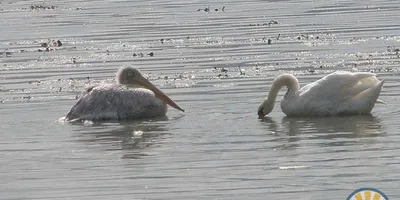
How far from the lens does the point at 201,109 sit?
1482 cm

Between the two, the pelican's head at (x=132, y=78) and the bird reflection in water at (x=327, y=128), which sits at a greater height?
the pelican's head at (x=132, y=78)

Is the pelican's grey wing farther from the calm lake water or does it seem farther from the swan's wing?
the swan's wing

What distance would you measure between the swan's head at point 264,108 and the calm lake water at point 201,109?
139 mm

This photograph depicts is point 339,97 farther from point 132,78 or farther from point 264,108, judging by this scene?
point 132,78

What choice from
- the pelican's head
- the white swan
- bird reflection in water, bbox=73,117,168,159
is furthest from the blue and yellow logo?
the pelican's head

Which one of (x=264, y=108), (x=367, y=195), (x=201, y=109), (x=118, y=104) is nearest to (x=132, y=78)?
(x=118, y=104)

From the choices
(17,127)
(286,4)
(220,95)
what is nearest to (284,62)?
(220,95)

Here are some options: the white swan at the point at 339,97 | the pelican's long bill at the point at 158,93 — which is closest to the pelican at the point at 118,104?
the pelican's long bill at the point at 158,93

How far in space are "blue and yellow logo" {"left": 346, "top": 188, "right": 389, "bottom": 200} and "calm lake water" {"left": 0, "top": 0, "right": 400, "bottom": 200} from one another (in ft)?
0.32

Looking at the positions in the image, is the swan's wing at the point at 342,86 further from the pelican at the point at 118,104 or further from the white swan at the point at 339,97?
the pelican at the point at 118,104

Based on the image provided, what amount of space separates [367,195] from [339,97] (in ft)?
17.2

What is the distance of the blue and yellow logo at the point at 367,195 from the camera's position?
9.04 meters

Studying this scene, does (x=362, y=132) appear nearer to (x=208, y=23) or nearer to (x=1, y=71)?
(x=1, y=71)

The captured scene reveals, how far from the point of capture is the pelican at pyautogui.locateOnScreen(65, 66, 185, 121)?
15.0m
